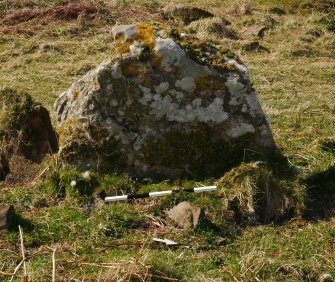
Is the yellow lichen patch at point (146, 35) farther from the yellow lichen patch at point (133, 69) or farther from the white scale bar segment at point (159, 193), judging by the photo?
the white scale bar segment at point (159, 193)

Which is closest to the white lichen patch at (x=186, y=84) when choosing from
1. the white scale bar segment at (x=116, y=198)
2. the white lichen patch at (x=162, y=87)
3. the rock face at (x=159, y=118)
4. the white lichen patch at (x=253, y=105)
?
the rock face at (x=159, y=118)

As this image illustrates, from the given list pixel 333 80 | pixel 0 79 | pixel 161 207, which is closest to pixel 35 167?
pixel 161 207

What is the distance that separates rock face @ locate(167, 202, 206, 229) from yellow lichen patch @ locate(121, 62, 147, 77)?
1.82 meters

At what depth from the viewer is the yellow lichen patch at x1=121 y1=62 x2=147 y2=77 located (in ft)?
23.4

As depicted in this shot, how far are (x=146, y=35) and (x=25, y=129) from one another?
6.73ft

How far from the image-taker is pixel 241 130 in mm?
7176

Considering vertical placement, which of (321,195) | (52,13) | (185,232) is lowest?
(321,195)

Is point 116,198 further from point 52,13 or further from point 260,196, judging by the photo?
point 52,13

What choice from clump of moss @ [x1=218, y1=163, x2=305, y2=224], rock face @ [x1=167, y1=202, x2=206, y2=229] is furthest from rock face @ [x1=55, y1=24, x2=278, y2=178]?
rock face @ [x1=167, y1=202, x2=206, y2=229]

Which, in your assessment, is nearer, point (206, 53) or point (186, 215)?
point (186, 215)

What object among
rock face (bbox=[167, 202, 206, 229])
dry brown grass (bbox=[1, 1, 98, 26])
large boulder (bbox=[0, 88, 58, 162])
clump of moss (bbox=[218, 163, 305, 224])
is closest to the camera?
rock face (bbox=[167, 202, 206, 229])

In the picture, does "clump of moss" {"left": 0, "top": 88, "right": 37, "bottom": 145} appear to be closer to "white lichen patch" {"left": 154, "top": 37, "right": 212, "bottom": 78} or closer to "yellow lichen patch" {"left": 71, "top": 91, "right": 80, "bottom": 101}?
"yellow lichen patch" {"left": 71, "top": 91, "right": 80, "bottom": 101}

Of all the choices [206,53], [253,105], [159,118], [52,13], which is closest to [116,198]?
[159,118]

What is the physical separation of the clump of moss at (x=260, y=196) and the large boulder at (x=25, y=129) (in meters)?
2.57
